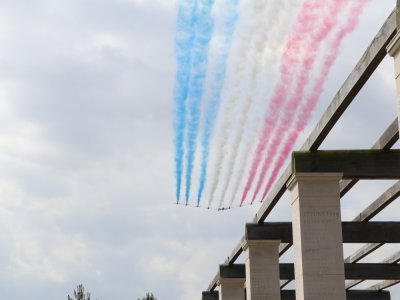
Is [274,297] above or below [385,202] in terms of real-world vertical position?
below

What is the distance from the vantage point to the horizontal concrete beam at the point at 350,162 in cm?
2558

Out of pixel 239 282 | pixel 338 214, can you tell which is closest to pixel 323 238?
pixel 338 214

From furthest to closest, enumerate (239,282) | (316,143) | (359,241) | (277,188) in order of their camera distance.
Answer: (239,282) < (359,241) < (277,188) < (316,143)

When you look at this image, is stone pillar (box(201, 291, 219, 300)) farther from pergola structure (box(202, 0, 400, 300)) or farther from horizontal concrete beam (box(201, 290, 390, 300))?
pergola structure (box(202, 0, 400, 300))

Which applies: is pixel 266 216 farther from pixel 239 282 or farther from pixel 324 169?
pixel 239 282

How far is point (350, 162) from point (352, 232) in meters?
8.50

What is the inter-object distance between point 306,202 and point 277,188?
381cm

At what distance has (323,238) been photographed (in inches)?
1014

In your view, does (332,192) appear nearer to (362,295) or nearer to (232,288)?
(232,288)

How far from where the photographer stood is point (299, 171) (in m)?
25.8

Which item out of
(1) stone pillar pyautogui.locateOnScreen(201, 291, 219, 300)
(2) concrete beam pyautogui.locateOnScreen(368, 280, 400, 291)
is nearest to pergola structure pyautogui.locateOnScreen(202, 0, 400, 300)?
(2) concrete beam pyautogui.locateOnScreen(368, 280, 400, 291)

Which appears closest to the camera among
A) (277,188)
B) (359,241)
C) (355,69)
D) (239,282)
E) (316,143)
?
(355,69)

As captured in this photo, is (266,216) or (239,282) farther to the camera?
(239,282)

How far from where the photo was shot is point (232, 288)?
46688 mm
